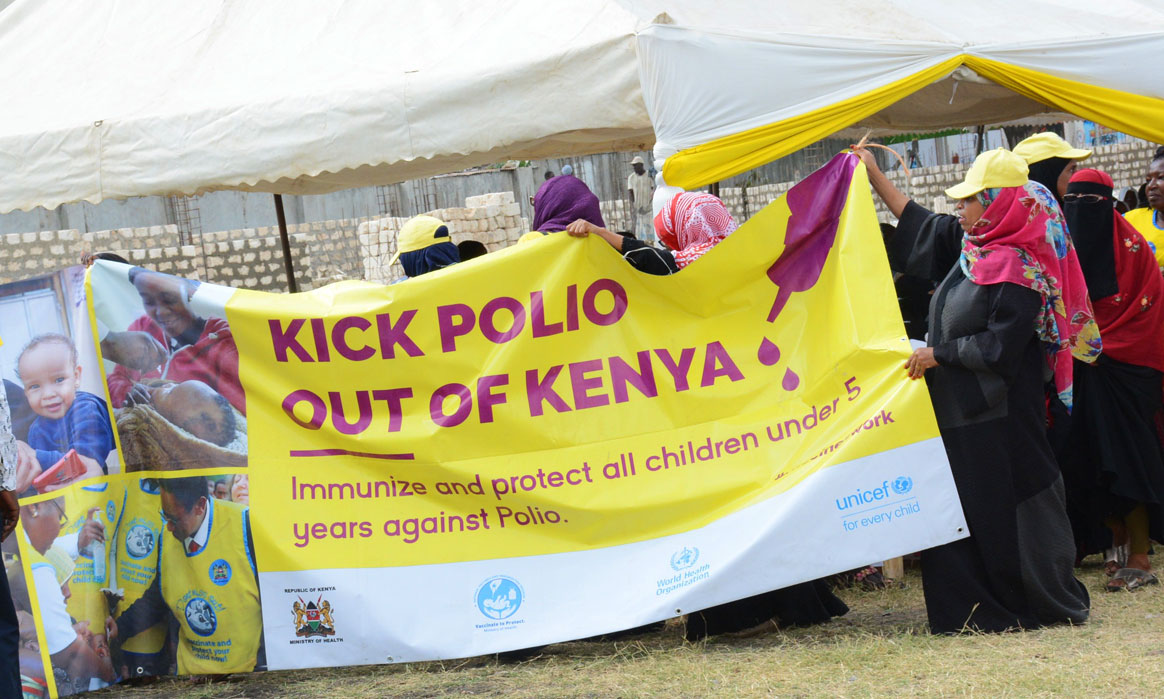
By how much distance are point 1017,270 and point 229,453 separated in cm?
306

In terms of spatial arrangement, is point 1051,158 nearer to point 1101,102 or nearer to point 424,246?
point 1101,102


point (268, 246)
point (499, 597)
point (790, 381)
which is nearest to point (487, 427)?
point (499, 597)

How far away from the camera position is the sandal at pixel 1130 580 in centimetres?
524

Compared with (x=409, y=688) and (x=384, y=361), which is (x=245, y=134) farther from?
(x=409, y=688)

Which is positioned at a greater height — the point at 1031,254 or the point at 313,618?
the point at 1031,254

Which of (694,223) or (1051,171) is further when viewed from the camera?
(1051,171)

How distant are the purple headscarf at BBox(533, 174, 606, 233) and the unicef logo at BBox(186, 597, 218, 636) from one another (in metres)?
2.03

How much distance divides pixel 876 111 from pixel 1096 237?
114cm

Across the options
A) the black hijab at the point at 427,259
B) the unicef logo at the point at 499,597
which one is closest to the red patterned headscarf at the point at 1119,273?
the black hijab at the point at 427,259

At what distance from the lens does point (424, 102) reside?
5445mm

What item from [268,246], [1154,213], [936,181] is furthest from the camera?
[936,181]

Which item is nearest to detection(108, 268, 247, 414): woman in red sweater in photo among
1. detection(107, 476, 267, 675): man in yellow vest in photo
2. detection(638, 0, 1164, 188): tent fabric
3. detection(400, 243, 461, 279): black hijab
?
detection(107, 476, 267, 675): man in yellow vest in photo

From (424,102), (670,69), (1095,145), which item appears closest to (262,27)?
(424,102)

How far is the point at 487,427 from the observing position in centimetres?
454
